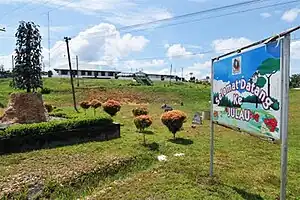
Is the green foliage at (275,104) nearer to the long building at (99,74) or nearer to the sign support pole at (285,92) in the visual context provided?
the sign support pole at (285,92)

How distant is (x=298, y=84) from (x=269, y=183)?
57006 millimetres

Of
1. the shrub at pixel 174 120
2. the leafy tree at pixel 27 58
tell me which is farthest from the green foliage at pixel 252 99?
the leafy tree at pixel 27 58

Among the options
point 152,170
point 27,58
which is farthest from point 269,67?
point 27,58

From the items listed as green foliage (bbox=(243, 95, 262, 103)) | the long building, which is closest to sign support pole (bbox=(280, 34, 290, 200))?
green foliage (bbox=(243, 95, 262, 103))

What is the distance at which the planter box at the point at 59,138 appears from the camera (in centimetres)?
999

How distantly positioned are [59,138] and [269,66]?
26.0 ft

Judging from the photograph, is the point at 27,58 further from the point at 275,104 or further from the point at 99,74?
the point at 99,74

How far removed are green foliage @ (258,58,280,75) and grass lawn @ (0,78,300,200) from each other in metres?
2.30

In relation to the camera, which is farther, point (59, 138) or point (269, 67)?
point (59, 138)

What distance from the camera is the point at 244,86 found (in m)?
5.47

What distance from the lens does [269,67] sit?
15.4 feet

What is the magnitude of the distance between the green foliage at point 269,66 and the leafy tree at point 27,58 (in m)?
11.8

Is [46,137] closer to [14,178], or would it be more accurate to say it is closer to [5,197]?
[14,178]

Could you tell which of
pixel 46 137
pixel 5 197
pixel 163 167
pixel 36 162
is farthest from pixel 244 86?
pixel 46 137
